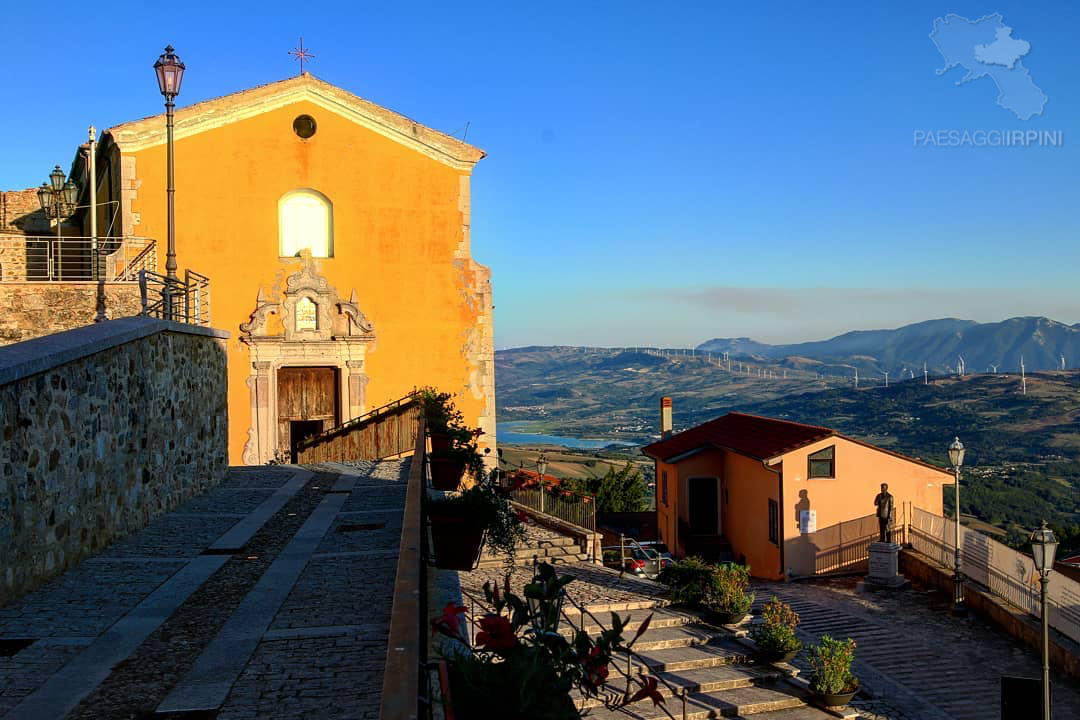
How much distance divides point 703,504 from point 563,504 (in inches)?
392

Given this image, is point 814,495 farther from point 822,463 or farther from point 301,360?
point 301,360

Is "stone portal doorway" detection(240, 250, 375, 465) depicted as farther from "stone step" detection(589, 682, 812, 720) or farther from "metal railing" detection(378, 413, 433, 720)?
"metal railing" detection(378, 413, 433, 720)

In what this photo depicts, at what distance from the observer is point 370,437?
19.0 metres

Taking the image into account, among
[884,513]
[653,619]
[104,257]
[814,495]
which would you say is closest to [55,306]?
[104,257]

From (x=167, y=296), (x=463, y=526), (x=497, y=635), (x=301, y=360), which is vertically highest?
(x=167, y=296)

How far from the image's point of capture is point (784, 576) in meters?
22.5

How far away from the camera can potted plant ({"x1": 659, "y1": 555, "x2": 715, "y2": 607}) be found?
600 inches

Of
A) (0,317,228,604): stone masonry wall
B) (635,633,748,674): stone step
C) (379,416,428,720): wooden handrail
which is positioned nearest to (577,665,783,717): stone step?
(635,633,748,674): stone step

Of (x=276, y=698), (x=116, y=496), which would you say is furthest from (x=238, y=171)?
(x=276, y=698)

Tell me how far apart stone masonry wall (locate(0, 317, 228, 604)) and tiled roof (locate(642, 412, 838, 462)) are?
630 inches

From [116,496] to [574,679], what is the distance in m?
6.75

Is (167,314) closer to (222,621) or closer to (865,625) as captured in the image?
(222,621)

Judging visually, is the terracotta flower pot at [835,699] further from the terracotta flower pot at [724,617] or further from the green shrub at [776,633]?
the terracotta flower pot at [724,617]

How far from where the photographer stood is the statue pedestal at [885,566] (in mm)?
19547
